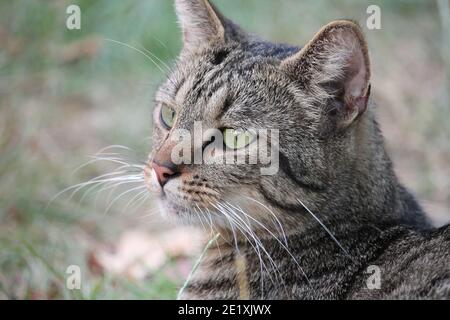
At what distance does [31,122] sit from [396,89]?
107 inches

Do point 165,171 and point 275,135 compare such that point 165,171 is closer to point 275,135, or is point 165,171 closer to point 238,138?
point 238,138

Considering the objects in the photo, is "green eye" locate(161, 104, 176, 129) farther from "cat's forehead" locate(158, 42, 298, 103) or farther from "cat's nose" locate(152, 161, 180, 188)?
"cat's nose" locate(152, 161, 180, 188)

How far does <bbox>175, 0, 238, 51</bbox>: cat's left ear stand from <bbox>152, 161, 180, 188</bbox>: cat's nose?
668 mm

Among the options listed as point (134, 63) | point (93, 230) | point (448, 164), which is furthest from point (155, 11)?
point (448, 164)

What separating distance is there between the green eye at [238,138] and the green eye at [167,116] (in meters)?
0.32

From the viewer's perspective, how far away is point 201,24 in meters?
2.97

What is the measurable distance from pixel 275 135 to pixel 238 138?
14 cm

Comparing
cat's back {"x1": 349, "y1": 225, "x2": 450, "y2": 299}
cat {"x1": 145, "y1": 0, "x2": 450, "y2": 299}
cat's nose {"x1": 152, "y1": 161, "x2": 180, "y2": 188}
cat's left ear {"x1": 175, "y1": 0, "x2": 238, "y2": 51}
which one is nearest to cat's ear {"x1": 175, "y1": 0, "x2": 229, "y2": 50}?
cat's left ear {"x1": 175, "y1": 0, "x2": 238, "y2": 51}

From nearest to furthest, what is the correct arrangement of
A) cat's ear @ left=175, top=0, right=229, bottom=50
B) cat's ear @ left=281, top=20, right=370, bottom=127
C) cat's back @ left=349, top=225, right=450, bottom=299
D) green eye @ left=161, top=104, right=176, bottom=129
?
1. cat's back @ left=349, top=225, right=450, bottom=299
2. cat's ear @ left=281, top=20, right=370, bottom=127
3. green eye @ left=161, top=104, right=176, bottom=129
4. cat's ear @ left=175, top=0, right=229, bottom=50

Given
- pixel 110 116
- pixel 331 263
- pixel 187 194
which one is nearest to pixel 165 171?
pixel 187 194

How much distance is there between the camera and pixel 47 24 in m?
5.16

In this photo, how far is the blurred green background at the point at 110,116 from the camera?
12.0 feet

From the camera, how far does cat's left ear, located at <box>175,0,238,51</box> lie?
9.61 feet
